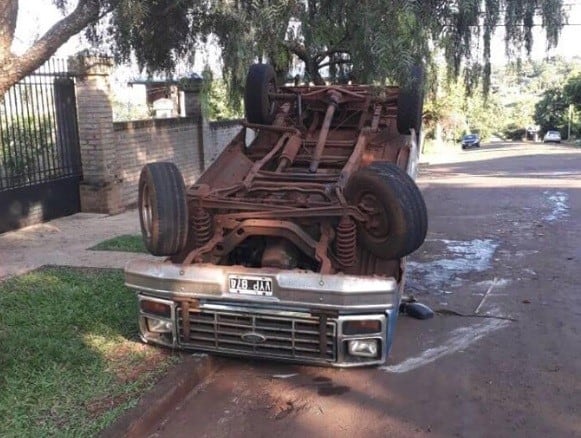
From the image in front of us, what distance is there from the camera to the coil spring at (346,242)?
4938mm

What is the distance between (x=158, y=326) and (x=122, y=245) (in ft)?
12.9

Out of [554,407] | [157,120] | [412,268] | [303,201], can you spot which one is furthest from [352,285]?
[157,120]

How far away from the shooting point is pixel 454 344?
5.71 m

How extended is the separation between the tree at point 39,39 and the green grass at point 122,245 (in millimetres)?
3224

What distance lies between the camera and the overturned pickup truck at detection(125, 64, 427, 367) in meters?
4.59

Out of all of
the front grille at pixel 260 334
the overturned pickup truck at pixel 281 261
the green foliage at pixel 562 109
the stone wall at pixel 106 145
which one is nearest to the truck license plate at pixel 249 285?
the overturned pickup truck at pixel 281 261

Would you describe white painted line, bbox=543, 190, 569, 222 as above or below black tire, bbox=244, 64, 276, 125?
below

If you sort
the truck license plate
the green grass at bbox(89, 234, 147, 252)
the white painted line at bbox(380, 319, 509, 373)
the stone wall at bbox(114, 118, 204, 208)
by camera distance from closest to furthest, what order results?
1. the truck license plate
2. the white painted line at bbox(380, 319, 509, 373)
3. the green grass at bbox(89, 234, 147, 252)
4. the stone wall at bbox(114, 118, 204, 208)

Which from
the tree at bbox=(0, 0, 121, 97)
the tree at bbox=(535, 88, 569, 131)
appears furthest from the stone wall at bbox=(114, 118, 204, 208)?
the tree at bbox=(535, 88, 569, 131)

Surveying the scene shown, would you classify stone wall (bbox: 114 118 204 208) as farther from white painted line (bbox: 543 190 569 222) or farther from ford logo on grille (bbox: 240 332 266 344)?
ford logo on grille (bbox: 240 332 266 344)

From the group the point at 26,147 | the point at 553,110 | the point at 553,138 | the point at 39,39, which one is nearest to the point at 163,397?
the point at 39,39

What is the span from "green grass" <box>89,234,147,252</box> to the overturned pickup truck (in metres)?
2.96

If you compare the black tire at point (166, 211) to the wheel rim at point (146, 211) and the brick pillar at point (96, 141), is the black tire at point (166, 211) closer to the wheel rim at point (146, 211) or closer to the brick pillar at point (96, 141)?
→ the wheel rim at point (146, 211)

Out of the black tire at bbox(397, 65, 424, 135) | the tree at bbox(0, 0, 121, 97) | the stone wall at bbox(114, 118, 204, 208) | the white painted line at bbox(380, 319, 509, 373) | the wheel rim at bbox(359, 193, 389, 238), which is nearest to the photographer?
the wheel rim at bbox(359, 193, 389, 238)
